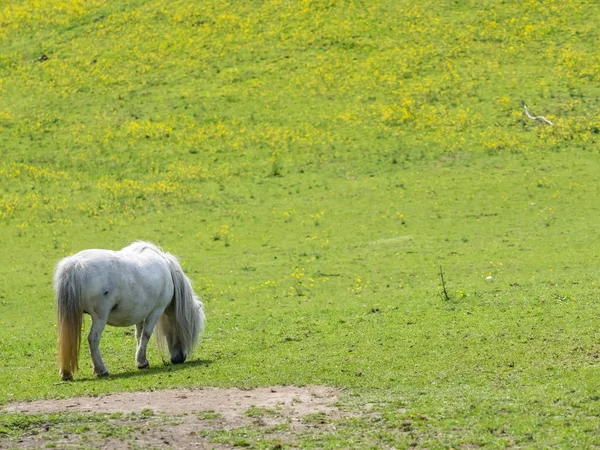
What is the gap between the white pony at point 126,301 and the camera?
46.9ft

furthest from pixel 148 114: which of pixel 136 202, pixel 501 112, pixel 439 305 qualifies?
pixel 439 305

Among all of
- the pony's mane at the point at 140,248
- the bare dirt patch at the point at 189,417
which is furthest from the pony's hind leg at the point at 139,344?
the bare dirt patch at the point at 189,417

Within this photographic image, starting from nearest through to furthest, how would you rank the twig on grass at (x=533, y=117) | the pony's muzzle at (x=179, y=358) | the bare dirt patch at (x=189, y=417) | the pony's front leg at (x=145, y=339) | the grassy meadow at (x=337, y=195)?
the bare dirt patch at (x=189, y=417) → the grassy meadow at (x=337, y=195) → the pony's front leg at (x=145, y=339) → the pony's muzzle at (x=179, y=358) → the twig on grass at (x=533, y=117)

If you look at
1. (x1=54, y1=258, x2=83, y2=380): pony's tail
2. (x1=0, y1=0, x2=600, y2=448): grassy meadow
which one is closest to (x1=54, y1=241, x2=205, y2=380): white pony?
(x1=54, y1=258, x2=83, y2=380): pony's tail

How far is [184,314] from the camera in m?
16.1

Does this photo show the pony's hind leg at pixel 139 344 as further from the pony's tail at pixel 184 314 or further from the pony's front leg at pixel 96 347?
the pony's front leg at pixel 96 347

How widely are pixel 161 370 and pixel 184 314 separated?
3.85 feet

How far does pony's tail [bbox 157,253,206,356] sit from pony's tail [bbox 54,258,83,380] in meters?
2.08

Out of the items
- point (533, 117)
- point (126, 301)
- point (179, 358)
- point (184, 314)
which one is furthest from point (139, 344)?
point (533, 117)

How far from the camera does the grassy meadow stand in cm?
1371

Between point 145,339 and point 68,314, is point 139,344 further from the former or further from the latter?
point 68,314

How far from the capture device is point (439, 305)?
19.4m

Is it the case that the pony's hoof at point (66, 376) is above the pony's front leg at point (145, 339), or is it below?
above

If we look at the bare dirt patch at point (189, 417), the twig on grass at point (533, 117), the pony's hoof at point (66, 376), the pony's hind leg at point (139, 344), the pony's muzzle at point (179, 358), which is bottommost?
the twig on grass at point (533, 117)
